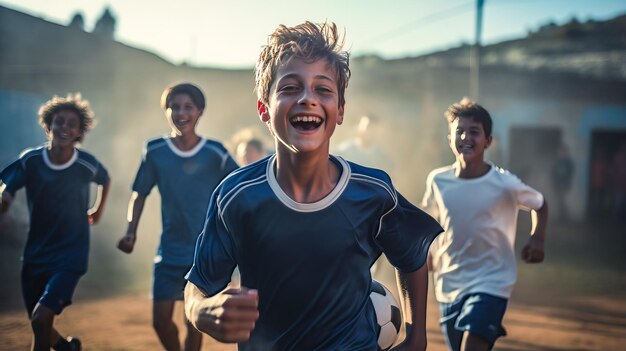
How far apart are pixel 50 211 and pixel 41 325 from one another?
2.86ft

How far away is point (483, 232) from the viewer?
4.40 metres

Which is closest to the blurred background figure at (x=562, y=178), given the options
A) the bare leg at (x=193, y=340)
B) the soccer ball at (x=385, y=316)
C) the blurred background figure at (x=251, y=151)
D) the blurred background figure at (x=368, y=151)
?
the blurred background figure at (x=368, y=151)

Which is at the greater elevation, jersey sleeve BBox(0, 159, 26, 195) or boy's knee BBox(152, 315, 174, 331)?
jersey sleeve BBox(0, 159, 26, 195)

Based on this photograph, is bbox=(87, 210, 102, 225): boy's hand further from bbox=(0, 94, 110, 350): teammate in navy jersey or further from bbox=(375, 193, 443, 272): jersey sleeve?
bbox=(375, 193, 443, 272): jersey sleeve

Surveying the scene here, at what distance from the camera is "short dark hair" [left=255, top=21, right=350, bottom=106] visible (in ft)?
8.03

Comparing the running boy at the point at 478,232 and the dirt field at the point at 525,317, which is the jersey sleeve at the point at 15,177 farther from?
the running boy at the point at 478,232

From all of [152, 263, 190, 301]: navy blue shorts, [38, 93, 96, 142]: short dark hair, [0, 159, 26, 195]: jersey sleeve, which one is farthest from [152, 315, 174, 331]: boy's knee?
[38, 93, 96, 142]: short dark hair

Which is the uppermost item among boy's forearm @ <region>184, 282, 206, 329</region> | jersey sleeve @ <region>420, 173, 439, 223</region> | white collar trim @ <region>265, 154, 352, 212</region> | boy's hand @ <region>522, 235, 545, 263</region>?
white collar trim @ <region>265, 154, 352, 212</region>

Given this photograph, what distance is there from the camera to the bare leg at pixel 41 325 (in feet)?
15.5

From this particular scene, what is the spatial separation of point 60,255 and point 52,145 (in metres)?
0.86

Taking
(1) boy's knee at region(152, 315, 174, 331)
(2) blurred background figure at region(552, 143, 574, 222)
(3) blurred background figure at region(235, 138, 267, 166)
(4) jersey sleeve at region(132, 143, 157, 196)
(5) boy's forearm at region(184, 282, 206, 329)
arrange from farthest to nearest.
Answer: (2) blurred background figure at region(552, 143, 574, 222), (3) blurred background figure at region(235, 138, 267, 166), (4) jersey sleeve at region(132, 143, 157, 196), (1) boy's knee at region(152, 315, 174, 331), (5) boy's forearm at region(184, 282, 206, 329)

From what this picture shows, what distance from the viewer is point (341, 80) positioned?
8.34 ft

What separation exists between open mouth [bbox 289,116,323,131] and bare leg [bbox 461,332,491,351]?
7.61ft

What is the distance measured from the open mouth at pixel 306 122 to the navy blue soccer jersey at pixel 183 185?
109 inches
